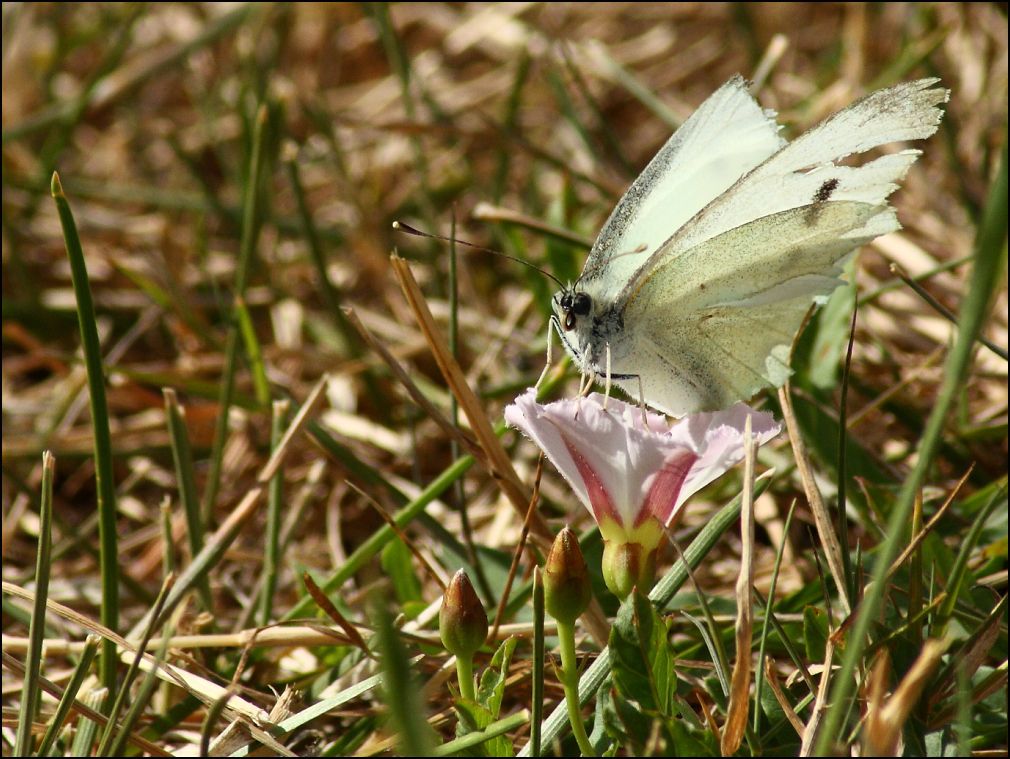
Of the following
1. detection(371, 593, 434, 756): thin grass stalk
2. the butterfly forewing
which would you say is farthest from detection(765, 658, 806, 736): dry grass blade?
the butterfly forewing

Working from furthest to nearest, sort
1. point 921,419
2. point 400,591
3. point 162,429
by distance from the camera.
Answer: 1. point 162,429
2. point 921,419
3. point 400,591

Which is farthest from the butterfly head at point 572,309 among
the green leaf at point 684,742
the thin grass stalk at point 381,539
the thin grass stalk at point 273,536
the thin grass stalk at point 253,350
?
the thin grass stalk at point 253,350

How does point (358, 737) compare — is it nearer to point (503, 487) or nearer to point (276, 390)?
point (503, 487)

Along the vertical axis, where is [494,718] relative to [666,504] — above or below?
below

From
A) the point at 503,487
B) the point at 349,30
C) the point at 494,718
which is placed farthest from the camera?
the point at 349,30

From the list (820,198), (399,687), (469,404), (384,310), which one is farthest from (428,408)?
(384,310)

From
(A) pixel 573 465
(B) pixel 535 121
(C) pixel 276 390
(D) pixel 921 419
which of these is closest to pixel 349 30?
(B) pixel 535 121
